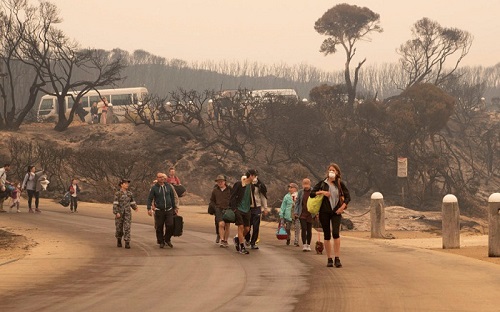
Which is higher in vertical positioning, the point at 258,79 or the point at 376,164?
the point at 258,79

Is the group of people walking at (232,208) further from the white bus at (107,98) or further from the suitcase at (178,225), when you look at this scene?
the white bus at (107,98)

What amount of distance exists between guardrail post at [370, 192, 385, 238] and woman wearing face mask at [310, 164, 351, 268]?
→ 349 inches

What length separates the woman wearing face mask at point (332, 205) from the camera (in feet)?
56.3

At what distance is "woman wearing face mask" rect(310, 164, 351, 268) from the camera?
17156mm

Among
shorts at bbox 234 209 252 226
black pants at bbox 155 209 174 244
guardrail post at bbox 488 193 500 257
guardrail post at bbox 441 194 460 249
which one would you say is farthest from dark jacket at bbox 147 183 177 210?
guardrail post at bbox 488 193 500 257

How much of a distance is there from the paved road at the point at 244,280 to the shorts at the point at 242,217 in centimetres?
67

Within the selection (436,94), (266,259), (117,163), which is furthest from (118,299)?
(436,94)

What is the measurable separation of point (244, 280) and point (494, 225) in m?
6.47

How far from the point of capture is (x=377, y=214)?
26.5 meters

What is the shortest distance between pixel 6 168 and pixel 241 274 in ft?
64.1

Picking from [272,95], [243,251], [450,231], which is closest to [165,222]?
[243,251]

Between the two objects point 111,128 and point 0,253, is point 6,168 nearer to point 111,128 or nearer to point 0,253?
point 0,253

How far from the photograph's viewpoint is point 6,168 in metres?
33.7

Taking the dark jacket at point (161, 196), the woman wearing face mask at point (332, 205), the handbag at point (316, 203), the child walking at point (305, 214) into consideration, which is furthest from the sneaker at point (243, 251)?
the handbag at point (316, 203)
